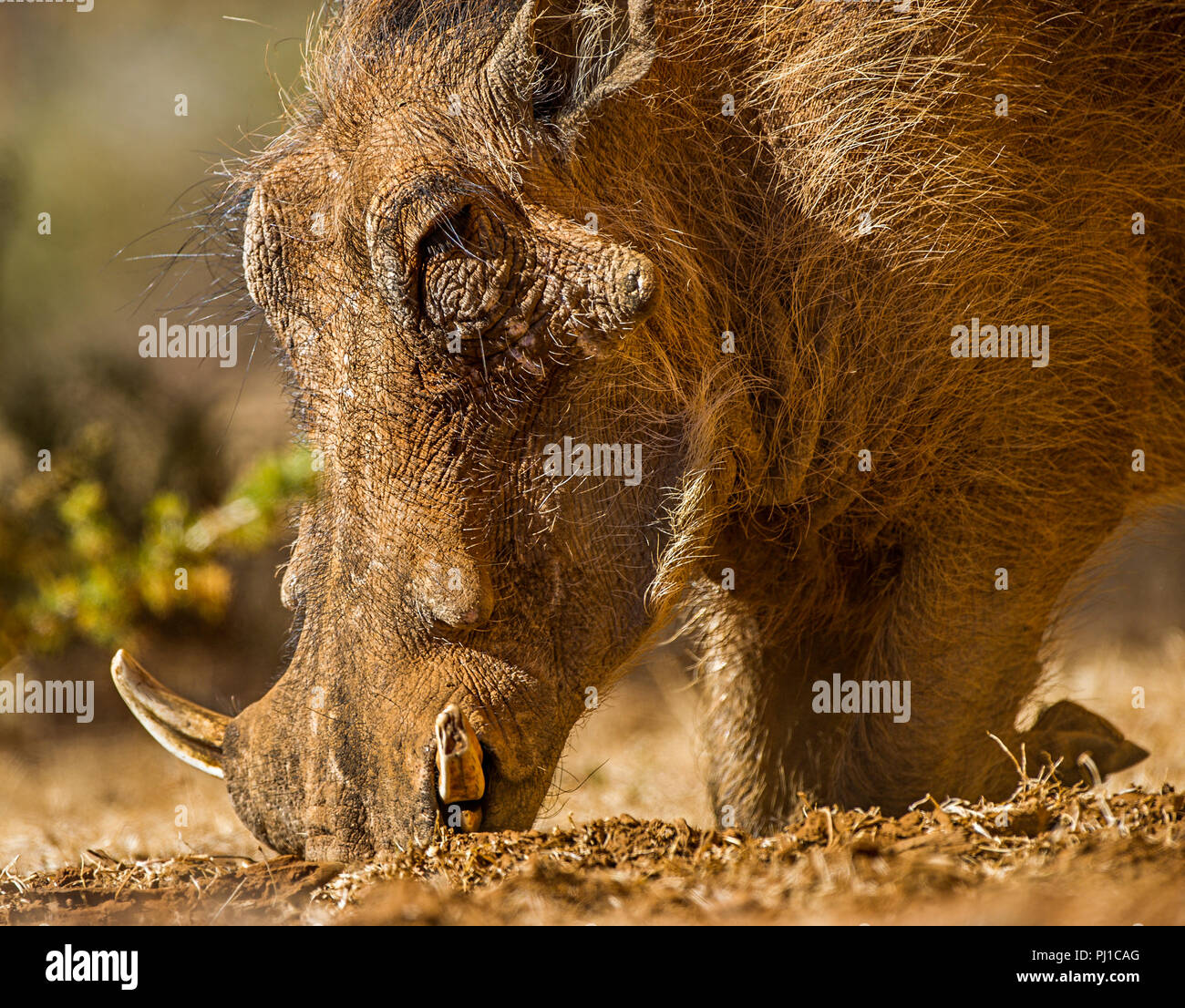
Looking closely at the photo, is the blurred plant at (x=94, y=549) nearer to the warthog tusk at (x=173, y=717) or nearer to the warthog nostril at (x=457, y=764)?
the warthog tusk at (x=173, y=717)

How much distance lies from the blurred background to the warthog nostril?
7.13 feet

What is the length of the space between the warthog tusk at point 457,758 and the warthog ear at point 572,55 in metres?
0.99

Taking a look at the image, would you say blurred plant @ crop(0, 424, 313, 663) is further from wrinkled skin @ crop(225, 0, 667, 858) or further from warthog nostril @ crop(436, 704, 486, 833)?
warthog nostril @ crop(436, 704, 486, 833)

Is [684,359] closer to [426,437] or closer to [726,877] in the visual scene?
[426,437]

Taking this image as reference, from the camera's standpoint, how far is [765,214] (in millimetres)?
2258

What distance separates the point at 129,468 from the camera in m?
4.96

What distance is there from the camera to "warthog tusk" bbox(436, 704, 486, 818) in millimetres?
1788

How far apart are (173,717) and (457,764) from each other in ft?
2.04

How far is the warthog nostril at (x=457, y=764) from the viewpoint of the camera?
1.79 meters

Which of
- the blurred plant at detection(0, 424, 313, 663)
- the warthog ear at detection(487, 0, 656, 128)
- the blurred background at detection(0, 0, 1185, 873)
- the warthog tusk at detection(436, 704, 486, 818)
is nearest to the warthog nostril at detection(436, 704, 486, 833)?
the warthog tusk at detection(436, 704, 486, 818)

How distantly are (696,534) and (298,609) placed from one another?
72 cm

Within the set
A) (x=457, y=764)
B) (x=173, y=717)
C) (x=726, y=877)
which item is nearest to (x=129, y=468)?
(x=173, y=717)

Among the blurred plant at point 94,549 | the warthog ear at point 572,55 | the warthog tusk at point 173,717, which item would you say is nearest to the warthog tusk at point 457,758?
the warthog tusk at point 173,717

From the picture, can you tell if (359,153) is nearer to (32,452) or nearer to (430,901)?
(430,901)
